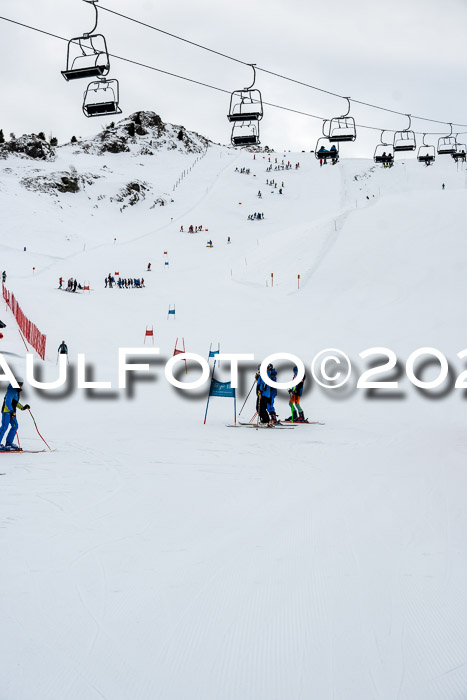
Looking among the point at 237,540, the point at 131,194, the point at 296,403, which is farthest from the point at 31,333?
the point at 131,194

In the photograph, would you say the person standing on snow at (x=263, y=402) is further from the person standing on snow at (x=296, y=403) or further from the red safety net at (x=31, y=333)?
the red safety net at (x=31, y=333)

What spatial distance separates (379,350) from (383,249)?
45.8 ft

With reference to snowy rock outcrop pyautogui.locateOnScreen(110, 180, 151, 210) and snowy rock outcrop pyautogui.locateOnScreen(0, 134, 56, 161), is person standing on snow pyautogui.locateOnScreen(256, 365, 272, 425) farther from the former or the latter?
snowy rock outcrop pyautogui.locateOnScreen(0, 134, 56, 161)

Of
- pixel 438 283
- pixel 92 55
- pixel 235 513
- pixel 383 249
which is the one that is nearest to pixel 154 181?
pixel 383 249

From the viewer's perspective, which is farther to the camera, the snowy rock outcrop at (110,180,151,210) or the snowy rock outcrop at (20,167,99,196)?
the snowy rock outcrop at (110,180,151,210)

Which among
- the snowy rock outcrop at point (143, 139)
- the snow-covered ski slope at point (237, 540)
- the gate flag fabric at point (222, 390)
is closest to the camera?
the snow-covered ski slope at point (237, 540)

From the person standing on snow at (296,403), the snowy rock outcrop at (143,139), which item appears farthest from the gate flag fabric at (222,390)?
the snowy rock outcrop at (143,139)

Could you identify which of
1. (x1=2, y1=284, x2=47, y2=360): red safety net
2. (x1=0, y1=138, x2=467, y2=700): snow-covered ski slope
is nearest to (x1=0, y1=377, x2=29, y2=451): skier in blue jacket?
(x1=0, y1=138, x2=467, y2=700): snow-covered ski slope

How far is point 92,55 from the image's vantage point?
10.4m

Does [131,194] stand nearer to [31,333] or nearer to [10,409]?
[31,333]

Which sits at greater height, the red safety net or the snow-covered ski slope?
the red safety net

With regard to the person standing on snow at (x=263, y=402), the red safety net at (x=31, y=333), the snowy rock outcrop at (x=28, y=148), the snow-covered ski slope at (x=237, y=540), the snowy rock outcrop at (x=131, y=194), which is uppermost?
the snowy rock outcrop at (x=28, y=148)

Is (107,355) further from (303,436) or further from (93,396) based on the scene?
(303,436)

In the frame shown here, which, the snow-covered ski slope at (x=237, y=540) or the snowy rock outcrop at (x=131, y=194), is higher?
the snowy rock outcrop at (x=131, y=194)
